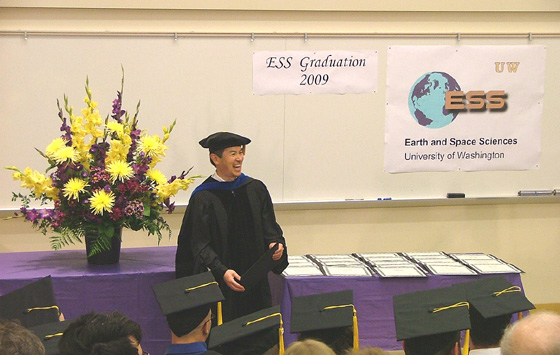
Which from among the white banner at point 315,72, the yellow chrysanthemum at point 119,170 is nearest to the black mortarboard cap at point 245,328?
the yellow chrysanthemum at point 119,170

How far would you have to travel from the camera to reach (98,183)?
4.42m

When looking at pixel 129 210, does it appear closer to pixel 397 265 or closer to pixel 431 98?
pixel 397 265

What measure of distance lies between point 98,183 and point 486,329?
235 centimetres

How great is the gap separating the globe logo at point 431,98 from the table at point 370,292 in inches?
72.9

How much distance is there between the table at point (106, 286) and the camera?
4.38 m

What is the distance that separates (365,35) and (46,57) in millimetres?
2596

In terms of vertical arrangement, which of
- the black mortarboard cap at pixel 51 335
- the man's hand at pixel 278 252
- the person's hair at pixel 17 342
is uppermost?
the man's hand at pixel 278 252

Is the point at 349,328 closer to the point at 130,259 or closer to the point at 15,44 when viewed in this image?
the point at 130,259

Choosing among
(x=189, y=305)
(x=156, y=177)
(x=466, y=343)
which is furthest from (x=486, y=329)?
(x=156, y=177)

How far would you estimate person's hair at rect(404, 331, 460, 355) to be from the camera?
3.39 meters

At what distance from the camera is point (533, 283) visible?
22.0 feet

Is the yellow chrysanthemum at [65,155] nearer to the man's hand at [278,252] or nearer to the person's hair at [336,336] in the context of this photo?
the man's hand at [278,252]

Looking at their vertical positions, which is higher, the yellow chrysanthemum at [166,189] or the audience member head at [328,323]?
the yellow chrysanthemum at [166,189]

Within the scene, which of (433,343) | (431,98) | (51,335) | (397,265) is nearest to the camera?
(51,335)
